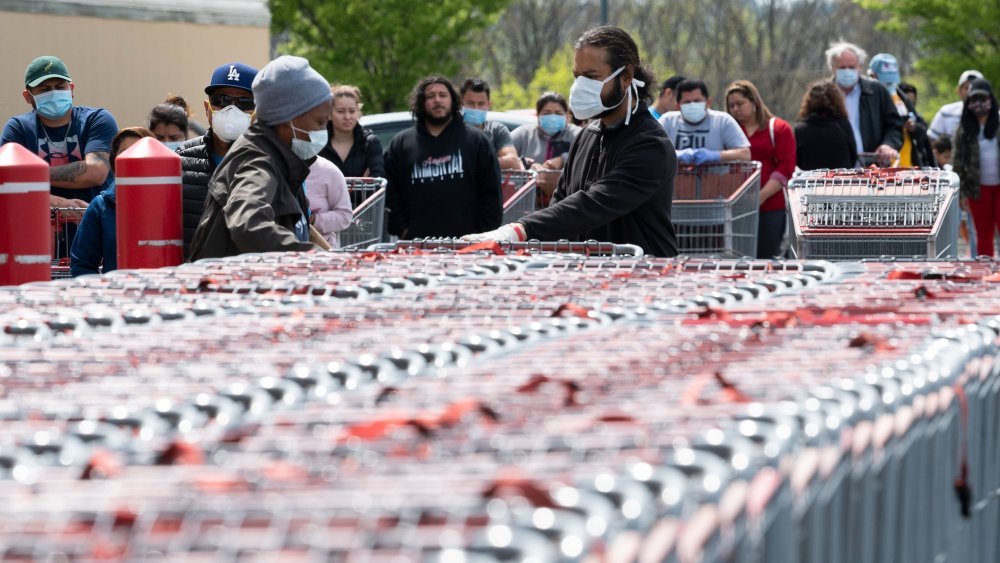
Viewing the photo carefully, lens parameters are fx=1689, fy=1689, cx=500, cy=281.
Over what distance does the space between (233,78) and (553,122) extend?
6.07 m

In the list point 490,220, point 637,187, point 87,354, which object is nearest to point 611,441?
point 87,354

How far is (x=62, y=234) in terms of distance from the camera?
8555 mm

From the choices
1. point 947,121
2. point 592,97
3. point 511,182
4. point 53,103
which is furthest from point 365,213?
point 947,121

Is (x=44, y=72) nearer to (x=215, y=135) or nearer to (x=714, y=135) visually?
(x=215, y=135)

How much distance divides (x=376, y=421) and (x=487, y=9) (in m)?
26.7

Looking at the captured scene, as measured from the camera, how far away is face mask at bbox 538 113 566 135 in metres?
12.9

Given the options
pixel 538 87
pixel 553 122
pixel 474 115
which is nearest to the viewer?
pixel 474 115

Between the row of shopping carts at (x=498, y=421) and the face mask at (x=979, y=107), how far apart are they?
460 inches

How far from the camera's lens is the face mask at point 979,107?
1484 cm

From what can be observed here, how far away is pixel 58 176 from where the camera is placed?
877cm

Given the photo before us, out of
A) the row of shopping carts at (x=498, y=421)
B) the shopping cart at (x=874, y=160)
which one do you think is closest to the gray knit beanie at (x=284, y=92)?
the row of shopping carts at (x=498, y=421)

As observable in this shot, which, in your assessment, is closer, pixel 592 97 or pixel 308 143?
pixel 308 143

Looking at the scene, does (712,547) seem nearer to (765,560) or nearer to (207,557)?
(765,560)

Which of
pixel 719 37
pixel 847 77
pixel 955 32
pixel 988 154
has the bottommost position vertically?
pixel 988 154
